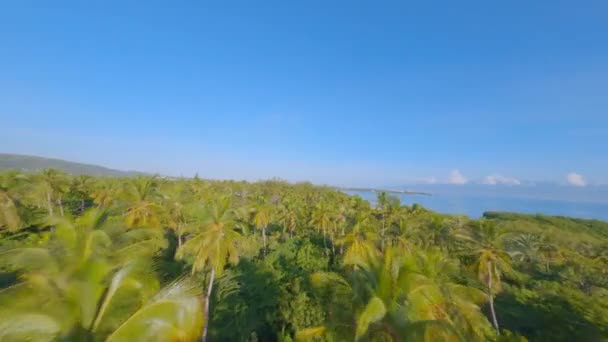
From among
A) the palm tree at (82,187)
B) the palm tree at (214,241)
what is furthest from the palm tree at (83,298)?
the palm tree at (82,187)

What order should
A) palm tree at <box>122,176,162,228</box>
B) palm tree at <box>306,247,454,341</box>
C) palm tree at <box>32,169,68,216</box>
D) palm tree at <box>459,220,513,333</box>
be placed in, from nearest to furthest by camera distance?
palm tree at <box>306,247,454,341</box> < palm tree at <box>459,220,513,333</box> < palm tree at <box>122,176,162,228</box> < palm tree at <box>32,169,68,216</box>

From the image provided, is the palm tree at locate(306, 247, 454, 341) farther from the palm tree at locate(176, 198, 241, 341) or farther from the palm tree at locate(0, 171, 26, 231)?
the palm tree at locate(0, 171, 26, 231)

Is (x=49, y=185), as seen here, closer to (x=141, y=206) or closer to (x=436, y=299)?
(x=141, y=206)

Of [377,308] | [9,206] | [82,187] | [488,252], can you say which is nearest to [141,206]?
[9,206]

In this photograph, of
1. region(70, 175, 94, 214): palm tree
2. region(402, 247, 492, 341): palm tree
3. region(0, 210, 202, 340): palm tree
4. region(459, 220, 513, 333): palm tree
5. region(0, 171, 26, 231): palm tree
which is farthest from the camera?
region(70, 175, 94, 214): palm tree

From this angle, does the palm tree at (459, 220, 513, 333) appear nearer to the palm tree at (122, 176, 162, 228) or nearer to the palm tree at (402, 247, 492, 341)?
the palm tree at (402, 247, 492, 341)

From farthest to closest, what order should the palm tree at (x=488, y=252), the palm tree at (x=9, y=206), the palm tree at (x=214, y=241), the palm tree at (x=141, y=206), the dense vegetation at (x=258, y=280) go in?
the palm tree at (x=9, y=206)
the palm tree at (x=141, y=206)
the palm tree at (x=488, y=252)
the palm tree at (x=214, y=241)
the dense vegetation at (x=258, y=280)

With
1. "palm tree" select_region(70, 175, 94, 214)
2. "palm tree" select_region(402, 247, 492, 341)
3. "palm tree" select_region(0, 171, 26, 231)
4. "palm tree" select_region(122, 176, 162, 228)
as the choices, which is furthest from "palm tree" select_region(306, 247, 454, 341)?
"palm tree" select_region(70, 175, 94, 214)

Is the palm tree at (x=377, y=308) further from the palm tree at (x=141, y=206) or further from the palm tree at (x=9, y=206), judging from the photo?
the palm tree at (x=9, y=206)

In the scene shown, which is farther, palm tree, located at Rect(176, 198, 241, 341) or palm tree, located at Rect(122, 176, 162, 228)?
palm tree, located at Rect(122, 176, 162, 228)
